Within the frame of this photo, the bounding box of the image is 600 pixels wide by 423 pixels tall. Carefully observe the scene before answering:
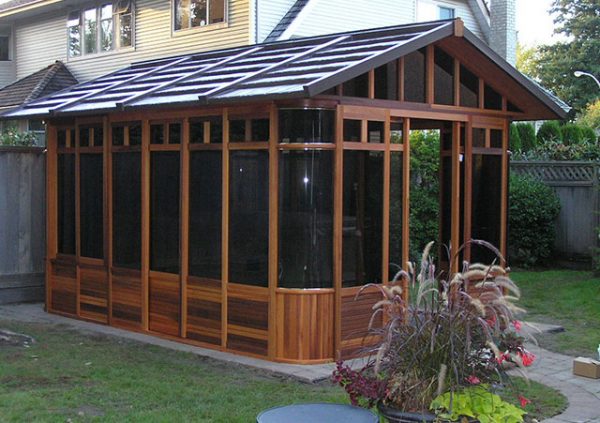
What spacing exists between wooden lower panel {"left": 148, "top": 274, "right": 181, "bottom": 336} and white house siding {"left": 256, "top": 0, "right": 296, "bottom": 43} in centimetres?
1071

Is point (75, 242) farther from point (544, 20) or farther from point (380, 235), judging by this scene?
point (544, 20)

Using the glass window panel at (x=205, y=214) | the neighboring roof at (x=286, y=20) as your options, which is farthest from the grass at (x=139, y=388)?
the neighboring roof at (x=286, y=20)

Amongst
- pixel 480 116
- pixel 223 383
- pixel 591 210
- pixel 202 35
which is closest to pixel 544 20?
pixel 202 35

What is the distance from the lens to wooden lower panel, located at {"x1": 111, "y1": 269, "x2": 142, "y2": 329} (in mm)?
9211

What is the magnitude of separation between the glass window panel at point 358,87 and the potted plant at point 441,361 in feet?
11.6

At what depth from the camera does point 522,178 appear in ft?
48.5

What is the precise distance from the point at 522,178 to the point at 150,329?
8.23 meters

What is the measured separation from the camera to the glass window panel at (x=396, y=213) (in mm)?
8297

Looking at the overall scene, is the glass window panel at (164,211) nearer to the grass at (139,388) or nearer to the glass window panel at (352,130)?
the grass at (139,388)

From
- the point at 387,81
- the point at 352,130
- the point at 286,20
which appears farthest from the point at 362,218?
the point at 286,20

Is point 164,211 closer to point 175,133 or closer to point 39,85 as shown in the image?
point 175,133

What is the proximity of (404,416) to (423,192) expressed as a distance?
9696mm

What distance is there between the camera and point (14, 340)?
27.5ft

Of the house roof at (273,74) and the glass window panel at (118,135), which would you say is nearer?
the house roof at (273,74)
